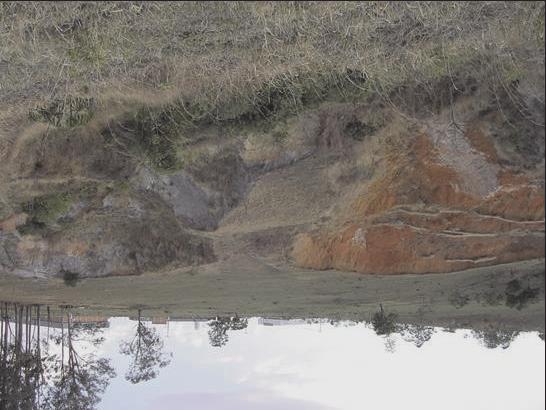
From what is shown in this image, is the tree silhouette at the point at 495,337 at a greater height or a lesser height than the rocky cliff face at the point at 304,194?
lesser

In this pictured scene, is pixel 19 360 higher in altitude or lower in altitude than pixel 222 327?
lower

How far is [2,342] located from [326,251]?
13331 mm

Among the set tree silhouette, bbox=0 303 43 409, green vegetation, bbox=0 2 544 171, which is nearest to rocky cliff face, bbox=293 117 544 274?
green vegetation, bbox=0 2 544 171

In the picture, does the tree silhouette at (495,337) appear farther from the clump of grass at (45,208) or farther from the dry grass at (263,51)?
the clump of grass at (45,208)

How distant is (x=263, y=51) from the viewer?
28.8 feet

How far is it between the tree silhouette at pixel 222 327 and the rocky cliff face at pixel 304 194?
27.9ft

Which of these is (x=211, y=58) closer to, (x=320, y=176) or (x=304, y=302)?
(x=320, y=176)

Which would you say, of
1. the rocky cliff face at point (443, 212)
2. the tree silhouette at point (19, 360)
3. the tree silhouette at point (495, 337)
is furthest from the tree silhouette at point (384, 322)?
the tree silhouette at point (19, 360)

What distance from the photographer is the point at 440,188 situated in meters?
9.09

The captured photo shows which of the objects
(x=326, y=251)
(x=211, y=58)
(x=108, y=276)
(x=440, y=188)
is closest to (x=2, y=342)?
(x=108, y=276)

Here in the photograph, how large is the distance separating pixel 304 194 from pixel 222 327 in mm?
12997

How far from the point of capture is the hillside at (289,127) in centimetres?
803

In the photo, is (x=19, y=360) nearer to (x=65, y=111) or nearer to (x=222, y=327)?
(x=222, y=327)

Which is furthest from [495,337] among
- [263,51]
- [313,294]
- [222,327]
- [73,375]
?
[73,375]
